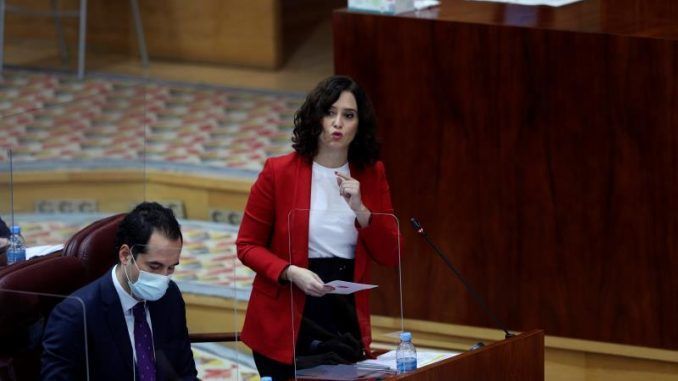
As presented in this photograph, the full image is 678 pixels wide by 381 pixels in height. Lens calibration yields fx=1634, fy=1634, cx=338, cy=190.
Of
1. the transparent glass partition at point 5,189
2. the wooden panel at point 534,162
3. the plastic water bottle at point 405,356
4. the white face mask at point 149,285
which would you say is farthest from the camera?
the wooden panel at point 534,162

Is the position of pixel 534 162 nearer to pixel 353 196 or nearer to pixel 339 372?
pixel 353 196

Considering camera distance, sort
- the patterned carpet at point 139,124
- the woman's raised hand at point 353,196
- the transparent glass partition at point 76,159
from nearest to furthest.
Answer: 1. the woman's raised hand at point 353,196
2. the transparent glass partition at point 76,159
3. the patterned carpet at point 139,124

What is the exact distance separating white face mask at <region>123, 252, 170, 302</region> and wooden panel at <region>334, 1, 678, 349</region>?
1.86 meters

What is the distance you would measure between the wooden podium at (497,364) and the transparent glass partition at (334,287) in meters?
0.13

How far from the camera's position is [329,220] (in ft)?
13.4

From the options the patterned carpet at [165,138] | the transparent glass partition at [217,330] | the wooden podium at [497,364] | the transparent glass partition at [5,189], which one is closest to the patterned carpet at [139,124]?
the patterned carpet at [165,138]

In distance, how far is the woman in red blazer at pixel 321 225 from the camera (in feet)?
13.3

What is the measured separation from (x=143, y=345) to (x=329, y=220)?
2.00 ft

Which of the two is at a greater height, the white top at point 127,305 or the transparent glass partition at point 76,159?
the transparent glass partition at point 76,159

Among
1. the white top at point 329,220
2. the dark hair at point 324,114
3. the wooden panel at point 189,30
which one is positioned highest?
the wooden panel at point 189,30

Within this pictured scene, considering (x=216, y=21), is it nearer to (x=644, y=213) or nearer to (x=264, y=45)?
(x=264, y=45)

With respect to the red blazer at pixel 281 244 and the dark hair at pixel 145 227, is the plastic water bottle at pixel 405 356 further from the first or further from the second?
the dark hair at pixel 145 227

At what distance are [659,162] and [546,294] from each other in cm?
59

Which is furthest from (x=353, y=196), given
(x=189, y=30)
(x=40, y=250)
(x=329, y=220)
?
(x=189, y=30)
